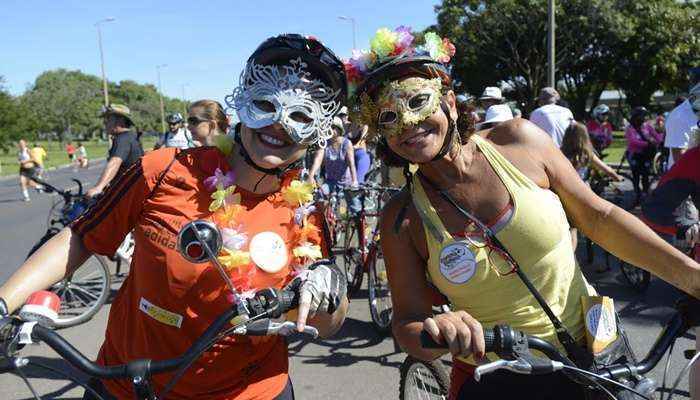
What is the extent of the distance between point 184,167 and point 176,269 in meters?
0.39

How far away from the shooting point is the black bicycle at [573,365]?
132 centimetres

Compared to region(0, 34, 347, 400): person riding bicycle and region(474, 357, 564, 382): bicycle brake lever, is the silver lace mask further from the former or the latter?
region(474, 357, 564, 382): bicycle brake lever

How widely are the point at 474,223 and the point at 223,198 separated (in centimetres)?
85

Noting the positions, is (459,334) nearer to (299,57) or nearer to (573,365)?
(573,365)

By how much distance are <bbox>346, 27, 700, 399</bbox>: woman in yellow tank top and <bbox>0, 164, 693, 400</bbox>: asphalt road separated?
162 cm

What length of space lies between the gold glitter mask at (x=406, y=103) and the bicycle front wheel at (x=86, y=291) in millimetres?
4902

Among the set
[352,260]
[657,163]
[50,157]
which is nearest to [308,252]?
[352,260]

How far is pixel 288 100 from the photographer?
1962mm

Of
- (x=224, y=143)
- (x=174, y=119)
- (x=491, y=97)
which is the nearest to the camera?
(x=224, y=143)

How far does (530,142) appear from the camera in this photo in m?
2.00

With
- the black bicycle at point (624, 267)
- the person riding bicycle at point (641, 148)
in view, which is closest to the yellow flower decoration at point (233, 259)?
the black bicycle at point (624, 267)

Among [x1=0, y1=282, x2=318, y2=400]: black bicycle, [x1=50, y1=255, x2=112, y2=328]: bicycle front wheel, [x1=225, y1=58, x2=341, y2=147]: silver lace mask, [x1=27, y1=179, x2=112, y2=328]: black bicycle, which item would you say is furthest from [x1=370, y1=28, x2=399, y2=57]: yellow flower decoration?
[x1=50, y1=255, x2=112, y2=328]: bicycle front wheel

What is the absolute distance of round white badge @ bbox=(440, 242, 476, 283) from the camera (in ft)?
5.92

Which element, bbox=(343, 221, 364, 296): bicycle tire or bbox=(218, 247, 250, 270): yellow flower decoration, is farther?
bbox=(343, 221, 364, 296): bicycle tire
